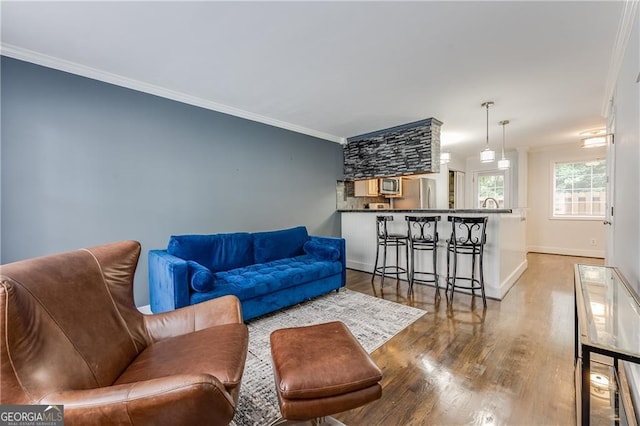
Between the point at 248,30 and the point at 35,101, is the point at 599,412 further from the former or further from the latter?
the point at 35,101

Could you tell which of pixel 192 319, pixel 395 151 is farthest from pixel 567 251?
pixel 192 319

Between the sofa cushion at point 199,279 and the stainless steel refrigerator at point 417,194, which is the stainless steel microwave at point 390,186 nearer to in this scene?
the stainless steel refrigerator at point 417,194

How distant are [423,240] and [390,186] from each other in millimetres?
2398

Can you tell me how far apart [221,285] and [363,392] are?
1850 mm

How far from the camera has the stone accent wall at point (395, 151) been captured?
4191 millimetres

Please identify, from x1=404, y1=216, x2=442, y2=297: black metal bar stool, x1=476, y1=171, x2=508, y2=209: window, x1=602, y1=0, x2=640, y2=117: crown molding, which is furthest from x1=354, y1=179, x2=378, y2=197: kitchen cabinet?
x1=602, y1=0, x2=640, y2=117: crown molding

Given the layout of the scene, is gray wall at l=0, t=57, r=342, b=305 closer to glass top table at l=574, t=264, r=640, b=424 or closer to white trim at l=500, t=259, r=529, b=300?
white trim at l=500, t=259, r=529, b=300

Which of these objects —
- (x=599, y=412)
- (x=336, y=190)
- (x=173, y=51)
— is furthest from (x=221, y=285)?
(x=336, y=190)

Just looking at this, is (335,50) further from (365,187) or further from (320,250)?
(365,187)

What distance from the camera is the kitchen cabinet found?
18.2 feet

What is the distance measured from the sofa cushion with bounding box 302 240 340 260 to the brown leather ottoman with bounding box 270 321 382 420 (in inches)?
89.4

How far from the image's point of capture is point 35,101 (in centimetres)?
241

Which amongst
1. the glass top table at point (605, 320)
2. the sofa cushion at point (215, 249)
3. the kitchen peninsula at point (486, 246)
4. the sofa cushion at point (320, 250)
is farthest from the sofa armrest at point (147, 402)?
the kitchen peninsula at point (486, 246)

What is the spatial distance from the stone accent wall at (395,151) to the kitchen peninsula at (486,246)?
2.35ft
